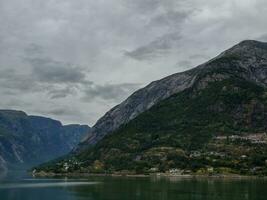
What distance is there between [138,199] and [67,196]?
37142 mm

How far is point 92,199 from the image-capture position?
568ft

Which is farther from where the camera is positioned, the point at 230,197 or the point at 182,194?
the point at 182,194

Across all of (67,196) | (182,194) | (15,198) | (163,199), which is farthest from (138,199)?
(15,198)

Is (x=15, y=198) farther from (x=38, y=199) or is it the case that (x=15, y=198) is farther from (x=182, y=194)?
(x=182, y=194)

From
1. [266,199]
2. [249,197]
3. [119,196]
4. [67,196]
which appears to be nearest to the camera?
[266,199]

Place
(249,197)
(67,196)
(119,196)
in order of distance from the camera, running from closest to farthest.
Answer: (249,197), (119,196), (67,196)

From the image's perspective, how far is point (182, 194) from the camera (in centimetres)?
18262

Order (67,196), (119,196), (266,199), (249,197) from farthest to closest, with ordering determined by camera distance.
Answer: (67,196) → (119,196) → (249,197) → (266,199)

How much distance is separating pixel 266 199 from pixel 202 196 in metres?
24.8

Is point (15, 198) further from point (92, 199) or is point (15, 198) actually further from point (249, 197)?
point (249, 197)

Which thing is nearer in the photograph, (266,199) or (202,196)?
(266,199)

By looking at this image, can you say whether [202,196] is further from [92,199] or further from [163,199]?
[92,199]

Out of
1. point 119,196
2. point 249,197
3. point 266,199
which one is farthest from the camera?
point 119,196

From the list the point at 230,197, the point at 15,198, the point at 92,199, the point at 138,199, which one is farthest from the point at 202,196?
the point at 15,198
